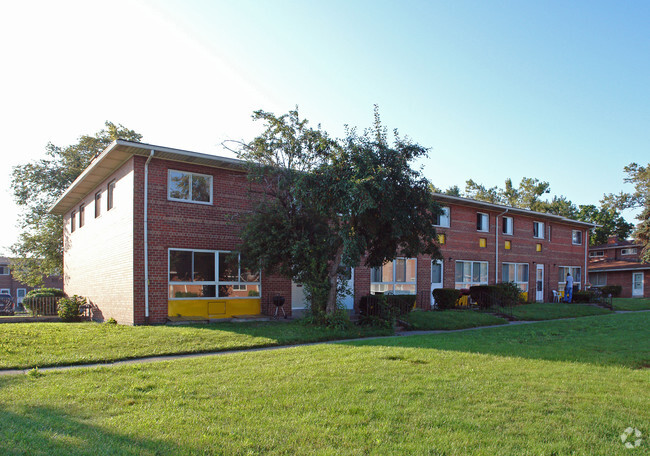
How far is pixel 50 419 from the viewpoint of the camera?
5062mm

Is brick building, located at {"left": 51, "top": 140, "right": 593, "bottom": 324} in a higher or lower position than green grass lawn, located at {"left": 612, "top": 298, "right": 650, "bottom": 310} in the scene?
higher

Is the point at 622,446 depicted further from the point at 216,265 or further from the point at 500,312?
the point at 500,312

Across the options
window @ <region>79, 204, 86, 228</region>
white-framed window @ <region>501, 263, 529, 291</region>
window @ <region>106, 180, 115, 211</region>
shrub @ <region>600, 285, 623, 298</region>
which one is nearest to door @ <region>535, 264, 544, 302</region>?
white-framed window @ <region>501, 263, 529, 291</region>

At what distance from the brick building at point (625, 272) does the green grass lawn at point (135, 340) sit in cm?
3389

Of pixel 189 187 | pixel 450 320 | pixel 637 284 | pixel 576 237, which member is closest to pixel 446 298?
pixel 450 320

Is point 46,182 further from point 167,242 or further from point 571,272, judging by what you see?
point 571,272

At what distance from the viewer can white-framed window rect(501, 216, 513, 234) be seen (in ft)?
88.2

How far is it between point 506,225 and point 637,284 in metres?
20.0

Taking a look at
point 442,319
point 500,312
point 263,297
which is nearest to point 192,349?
point 263,297

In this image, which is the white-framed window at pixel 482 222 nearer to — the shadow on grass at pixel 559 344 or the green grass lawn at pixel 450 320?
the green grass lawn at pixel 450 320

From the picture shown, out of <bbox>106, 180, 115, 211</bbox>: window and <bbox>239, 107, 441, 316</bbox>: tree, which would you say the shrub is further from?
<bbox>106, 180, 115, 211</bbox>: window

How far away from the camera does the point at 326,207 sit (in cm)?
1355

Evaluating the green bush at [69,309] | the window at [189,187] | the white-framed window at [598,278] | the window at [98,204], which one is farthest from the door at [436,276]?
the white-framed window at [598,278]

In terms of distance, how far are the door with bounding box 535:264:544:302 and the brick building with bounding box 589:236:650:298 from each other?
48.5 feet
